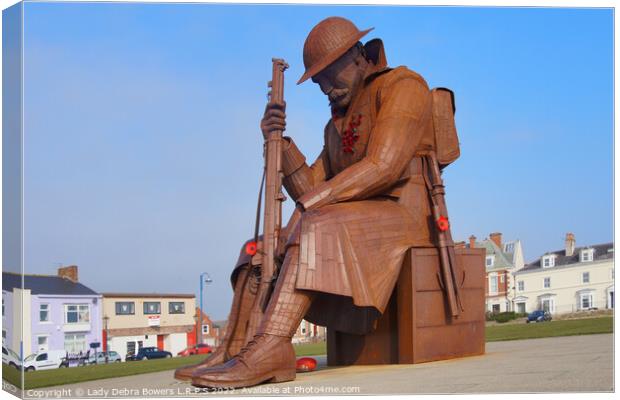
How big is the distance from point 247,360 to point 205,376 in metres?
0.42

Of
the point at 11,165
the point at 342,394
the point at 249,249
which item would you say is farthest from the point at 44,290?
the point at 342,394

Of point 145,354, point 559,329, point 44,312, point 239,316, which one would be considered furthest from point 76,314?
point 559,329

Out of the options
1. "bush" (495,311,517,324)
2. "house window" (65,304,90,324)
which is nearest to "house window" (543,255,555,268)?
"bush" (495,311,517,324)

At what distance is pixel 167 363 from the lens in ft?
43.5

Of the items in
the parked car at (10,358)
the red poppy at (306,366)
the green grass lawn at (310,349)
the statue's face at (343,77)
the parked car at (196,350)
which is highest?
the statue's face at (343,77)

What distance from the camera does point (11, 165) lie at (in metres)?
8.87

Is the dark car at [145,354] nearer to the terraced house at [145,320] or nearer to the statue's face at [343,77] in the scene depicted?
the terraced house at [145,320]

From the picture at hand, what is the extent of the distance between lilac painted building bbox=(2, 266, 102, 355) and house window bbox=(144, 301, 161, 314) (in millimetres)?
713

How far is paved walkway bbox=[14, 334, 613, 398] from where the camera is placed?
7.51 metres

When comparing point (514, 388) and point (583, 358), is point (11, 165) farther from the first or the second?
point (583, 358)

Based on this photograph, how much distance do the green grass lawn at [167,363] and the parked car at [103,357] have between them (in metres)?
0.11

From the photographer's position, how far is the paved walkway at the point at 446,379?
751cm

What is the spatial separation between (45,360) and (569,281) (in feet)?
31.8

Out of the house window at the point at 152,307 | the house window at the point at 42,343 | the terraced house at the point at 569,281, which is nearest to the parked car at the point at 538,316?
the terraced house at the point at 569,281
